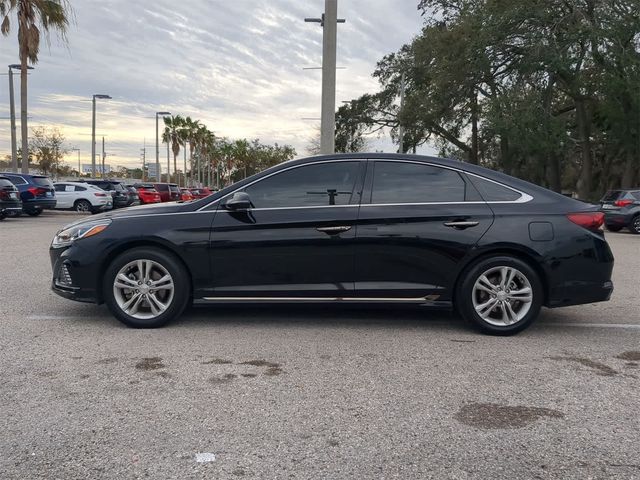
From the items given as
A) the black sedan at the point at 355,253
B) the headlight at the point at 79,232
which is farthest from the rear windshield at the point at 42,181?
the black sedan at the point at 355,253

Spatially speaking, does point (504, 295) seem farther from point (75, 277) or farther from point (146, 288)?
point (75, 277)

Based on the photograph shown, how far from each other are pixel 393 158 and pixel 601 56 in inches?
873

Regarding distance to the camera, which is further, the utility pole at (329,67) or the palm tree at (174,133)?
the palm tree at (174,133)

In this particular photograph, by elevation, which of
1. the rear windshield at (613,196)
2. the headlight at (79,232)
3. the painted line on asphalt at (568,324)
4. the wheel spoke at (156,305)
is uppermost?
the rear windshield at (613,196)

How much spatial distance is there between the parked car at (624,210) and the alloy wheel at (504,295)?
553 inches

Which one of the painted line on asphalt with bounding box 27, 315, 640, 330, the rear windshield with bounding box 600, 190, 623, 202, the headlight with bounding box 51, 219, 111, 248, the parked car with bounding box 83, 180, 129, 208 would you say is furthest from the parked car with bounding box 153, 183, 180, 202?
the headlight with bounding box 51, 219, 111, 248

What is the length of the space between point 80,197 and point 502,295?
22.9 metres

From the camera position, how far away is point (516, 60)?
26.1 metres

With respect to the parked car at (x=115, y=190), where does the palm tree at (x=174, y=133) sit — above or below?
above

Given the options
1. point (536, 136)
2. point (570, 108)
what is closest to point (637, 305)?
point (536, 136)

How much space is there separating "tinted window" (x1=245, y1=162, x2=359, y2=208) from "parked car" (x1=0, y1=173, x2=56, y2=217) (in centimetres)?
1827

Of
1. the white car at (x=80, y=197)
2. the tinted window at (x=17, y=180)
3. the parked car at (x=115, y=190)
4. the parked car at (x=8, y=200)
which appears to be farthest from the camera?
→ the parked car at (x=115, y=190)

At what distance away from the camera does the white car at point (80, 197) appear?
24547mm

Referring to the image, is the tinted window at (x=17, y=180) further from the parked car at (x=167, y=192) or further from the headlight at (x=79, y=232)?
the headlight at (x=79, y=232)
